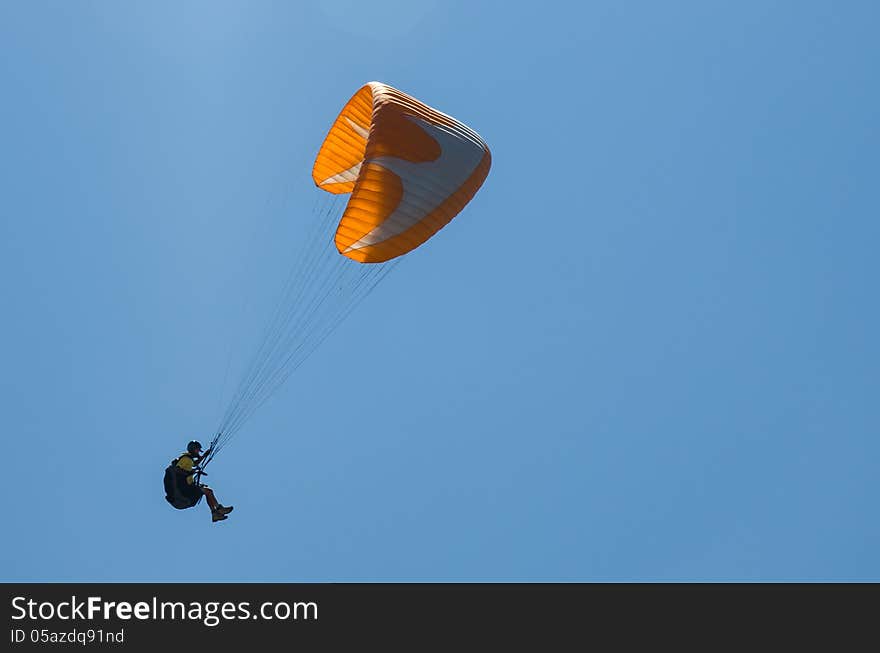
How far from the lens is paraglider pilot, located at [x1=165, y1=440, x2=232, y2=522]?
86.6 ft

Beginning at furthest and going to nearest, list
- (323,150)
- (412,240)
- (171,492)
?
(323,150), (412,240), (171,492)

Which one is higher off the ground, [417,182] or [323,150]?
[323,150]

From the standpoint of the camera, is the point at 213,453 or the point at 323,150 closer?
the point at 213,453

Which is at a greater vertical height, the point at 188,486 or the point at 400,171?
the point at 400,171

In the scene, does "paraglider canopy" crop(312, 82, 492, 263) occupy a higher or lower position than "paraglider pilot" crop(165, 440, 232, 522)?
higher

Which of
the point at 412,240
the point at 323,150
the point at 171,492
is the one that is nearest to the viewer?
the point at 171,492

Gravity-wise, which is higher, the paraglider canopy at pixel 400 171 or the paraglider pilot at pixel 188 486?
the paraglider canopy at pixel 400 171

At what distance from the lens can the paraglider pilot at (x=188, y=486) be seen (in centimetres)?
2641

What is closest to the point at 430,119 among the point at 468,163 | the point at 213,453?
the point at 468,163

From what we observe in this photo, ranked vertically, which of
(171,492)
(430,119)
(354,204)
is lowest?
(171,492)

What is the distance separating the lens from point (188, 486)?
26500 mm

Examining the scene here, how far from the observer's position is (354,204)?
26938 millimetres

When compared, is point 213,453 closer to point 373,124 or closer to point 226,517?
point 226,517
